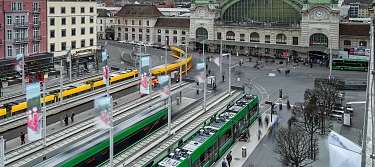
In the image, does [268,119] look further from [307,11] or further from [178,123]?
[307,11]

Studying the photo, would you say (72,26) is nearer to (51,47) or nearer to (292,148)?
(51,47)

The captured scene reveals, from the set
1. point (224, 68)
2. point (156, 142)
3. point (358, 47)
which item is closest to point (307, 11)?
point (358, 47)

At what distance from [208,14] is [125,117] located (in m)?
79.8

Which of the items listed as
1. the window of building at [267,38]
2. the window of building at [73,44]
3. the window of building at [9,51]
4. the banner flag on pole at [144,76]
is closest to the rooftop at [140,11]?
the window of building at [267,38]

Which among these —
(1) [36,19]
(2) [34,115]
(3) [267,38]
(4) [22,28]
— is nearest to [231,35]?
(3) [267,38]

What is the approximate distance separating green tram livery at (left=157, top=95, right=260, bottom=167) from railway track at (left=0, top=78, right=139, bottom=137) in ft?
55.6

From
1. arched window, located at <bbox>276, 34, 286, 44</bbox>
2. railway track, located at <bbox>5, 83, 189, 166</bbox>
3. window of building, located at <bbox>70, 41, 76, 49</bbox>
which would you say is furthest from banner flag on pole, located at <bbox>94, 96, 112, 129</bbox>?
arched window, located at <bbox>276, 34, 286, 44</bbox>

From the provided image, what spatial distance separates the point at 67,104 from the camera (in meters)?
49.5

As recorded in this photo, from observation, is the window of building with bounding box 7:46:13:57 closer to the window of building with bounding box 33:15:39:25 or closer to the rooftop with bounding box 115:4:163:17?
the window of building with bounding box 33:15:39:25

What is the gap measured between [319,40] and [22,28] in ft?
211

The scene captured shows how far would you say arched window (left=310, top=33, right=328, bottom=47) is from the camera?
4063 inches

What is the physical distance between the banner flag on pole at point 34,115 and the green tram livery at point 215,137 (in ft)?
26.9

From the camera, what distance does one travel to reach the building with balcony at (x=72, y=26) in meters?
82.2

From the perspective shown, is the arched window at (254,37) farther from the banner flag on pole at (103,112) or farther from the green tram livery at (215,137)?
the banner flag on pole at (103,112)
